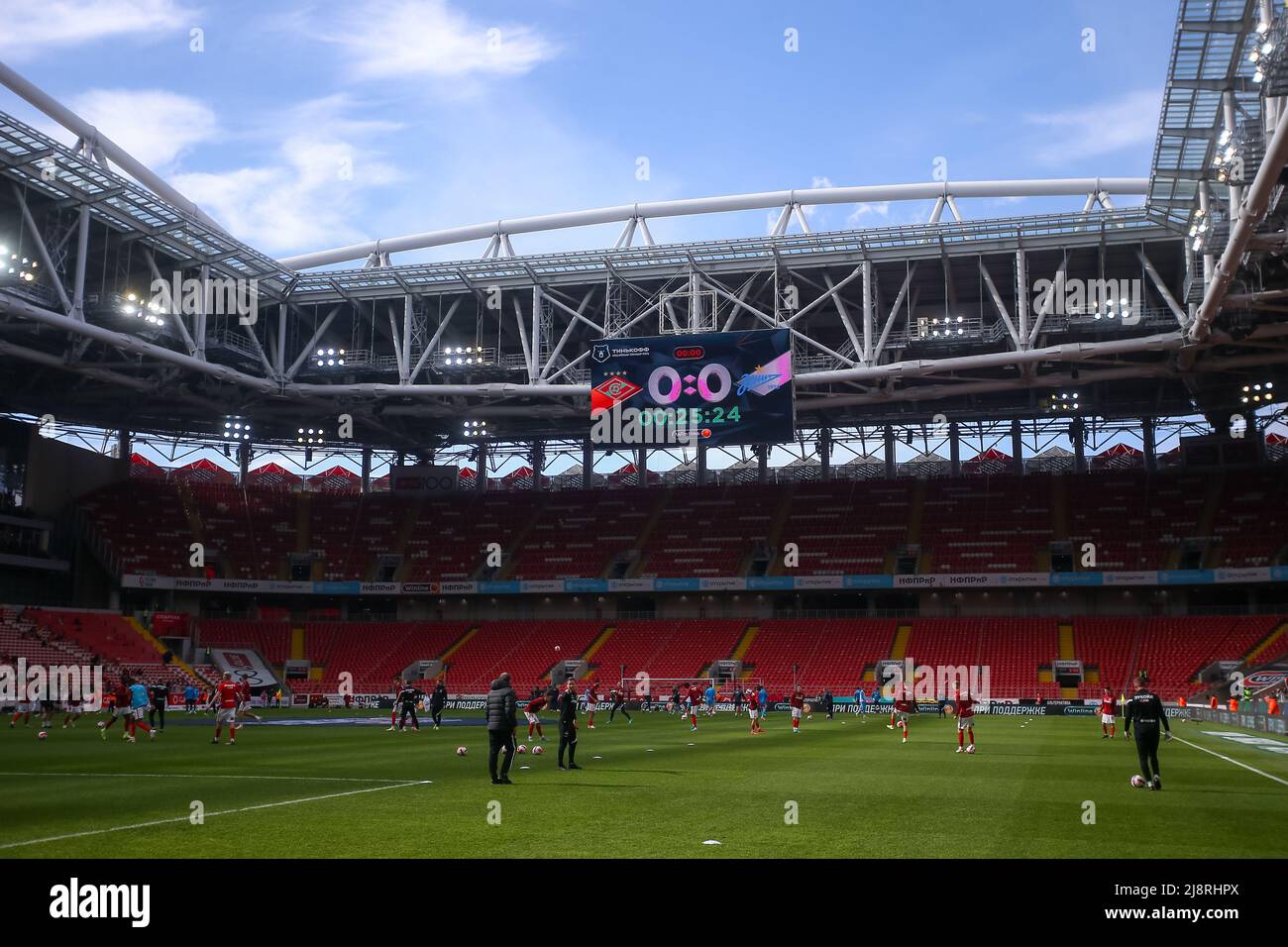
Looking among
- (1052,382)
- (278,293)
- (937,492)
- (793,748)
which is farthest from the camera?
(937,492)

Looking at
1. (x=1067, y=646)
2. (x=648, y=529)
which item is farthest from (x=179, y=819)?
(x=648, y=529)

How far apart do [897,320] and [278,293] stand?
109ft

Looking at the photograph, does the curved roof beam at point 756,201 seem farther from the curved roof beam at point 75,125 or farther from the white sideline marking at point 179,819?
the white sideline marking at point 179,819

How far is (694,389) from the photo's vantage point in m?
46.5

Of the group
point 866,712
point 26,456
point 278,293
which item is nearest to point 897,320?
point 866,712

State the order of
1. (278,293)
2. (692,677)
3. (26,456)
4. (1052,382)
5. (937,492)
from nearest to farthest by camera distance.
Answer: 1. (1052,382)
2. (278,293)
3. (692,677)
4. (26,456)
5. (937,492)

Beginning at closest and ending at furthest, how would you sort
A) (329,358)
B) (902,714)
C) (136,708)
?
1. (136,708)
2. (902,714)
3. (329,358)

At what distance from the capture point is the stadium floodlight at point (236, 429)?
74625 mm

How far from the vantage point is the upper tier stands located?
2468 inches

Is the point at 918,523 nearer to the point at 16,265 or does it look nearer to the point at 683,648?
the point at 683,648

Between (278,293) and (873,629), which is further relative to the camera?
(873,629)

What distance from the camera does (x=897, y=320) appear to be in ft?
197

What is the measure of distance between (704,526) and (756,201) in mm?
21331
